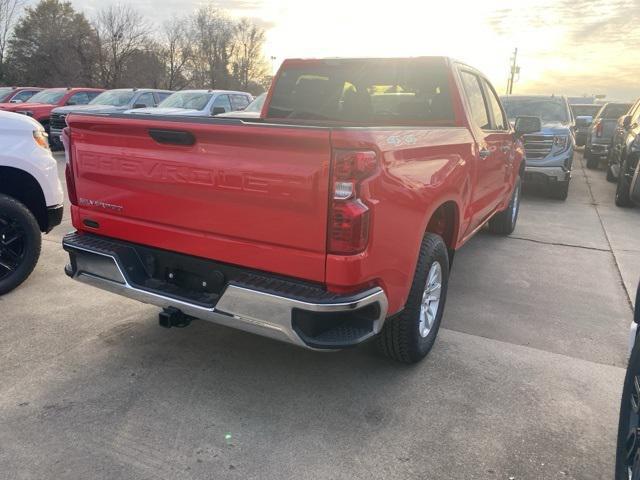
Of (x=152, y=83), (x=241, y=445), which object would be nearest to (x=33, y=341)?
(x=241, y=445)

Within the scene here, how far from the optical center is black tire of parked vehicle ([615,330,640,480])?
79.6 inches

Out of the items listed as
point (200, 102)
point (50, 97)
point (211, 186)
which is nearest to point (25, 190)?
point (211, 186)

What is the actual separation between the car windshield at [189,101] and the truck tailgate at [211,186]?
36.4 feet

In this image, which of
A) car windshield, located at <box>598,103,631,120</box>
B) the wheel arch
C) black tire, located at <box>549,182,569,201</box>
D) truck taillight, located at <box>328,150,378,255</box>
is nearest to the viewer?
truck taillight, located at <box>328,150,378,255</box>

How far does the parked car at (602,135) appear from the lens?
1417 centimetres

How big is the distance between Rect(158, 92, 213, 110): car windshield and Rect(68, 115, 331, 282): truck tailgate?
11.1 metres

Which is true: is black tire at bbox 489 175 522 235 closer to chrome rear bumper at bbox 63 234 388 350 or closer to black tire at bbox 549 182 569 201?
black tire at bbox 549 182 569 201

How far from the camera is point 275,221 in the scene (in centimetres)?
257

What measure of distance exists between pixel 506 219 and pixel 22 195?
5448mm

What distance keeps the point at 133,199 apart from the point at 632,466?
2.70 metres

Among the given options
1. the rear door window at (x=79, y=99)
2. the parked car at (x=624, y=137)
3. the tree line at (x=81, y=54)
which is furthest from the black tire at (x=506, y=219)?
the tree line at (x=81, y=54)

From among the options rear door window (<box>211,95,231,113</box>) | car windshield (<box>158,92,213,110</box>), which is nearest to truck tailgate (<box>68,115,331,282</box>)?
car windshield (<box>158,92,213,110</box>)

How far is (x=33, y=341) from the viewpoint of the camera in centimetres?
364

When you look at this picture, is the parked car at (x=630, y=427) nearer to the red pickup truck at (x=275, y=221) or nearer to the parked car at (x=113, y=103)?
the red pickup truck at (x=275, y=221)
